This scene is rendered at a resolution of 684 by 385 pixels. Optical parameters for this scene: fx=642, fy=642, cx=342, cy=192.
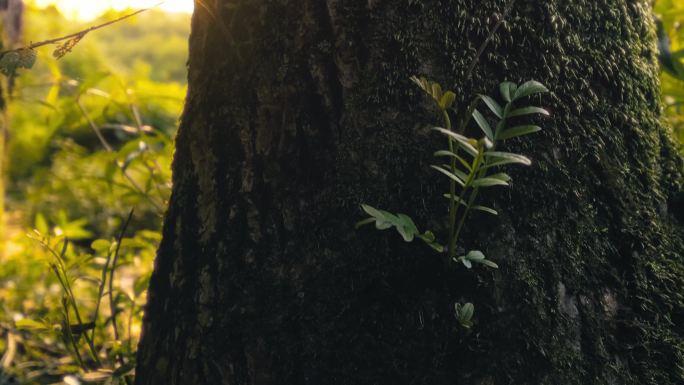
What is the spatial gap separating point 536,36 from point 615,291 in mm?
499

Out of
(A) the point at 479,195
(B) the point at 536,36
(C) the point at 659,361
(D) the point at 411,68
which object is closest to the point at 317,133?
(D) the point at 411,68

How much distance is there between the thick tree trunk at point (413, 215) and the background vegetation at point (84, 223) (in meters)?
0.54

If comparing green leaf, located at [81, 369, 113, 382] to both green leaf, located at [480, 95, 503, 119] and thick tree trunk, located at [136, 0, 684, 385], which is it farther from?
green leaf, located at [480, 95, 503, 119]

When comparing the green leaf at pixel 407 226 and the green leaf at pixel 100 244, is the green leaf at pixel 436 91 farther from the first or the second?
the green leaf at pixel 100 244

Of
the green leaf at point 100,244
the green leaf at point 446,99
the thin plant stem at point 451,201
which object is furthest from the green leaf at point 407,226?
the green leaf at point 100,244

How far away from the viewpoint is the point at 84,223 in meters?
3.00

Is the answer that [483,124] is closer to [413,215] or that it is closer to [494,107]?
[494,107]

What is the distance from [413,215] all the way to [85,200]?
6869mm

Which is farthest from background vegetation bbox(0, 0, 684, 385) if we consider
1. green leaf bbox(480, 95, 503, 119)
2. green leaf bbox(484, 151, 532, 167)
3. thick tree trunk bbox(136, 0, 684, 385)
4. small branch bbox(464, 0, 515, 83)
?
green leaf bbox(484, 151, 532, 167)

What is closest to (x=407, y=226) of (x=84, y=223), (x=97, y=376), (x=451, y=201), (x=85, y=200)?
(x=451, y=201)

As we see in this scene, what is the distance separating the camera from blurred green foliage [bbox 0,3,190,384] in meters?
1.87

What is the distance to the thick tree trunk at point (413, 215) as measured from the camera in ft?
3.71

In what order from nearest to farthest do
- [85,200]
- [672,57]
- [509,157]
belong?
[509,157] < [672,57] < [85,200]

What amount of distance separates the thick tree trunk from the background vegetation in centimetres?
54
